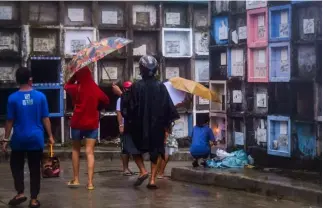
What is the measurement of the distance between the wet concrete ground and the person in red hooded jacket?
0.48 meters

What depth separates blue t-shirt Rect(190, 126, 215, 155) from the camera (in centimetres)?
1232

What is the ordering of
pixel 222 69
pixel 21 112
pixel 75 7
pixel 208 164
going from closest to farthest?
pixel 21 112 → pixel 208 164 → pixel 222 69 → pixel 75 7

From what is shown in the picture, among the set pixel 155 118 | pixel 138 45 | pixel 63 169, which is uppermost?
pixel 138 45

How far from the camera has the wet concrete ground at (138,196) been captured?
920 cm

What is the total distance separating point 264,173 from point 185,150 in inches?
223

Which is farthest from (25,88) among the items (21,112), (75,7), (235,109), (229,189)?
(75,7)

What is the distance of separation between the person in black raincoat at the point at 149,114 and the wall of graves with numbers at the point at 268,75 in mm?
1657

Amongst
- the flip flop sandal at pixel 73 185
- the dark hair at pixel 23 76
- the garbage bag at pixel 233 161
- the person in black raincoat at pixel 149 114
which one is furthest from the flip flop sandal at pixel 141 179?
the dark hair at pixel 23 76

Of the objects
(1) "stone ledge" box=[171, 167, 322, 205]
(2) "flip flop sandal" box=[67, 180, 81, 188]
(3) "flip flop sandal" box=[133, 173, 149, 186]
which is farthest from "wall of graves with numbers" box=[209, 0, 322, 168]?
(2) "flip flop sandal" box=[67, 180, 81, 188]

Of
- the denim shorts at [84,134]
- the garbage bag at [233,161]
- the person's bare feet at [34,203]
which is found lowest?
the person's bare feet at [34,203]

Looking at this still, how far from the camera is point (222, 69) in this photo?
12828mm

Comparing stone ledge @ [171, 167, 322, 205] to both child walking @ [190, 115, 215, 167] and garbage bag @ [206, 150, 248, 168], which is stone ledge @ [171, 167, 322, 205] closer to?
garbage bag @ [206, 150, 248, 168]

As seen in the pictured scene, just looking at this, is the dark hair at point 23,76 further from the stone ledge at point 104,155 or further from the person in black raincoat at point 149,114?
the stone ledge at point 104,155

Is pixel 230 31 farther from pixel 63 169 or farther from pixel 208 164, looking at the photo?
pixel 63 169
